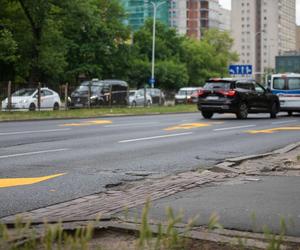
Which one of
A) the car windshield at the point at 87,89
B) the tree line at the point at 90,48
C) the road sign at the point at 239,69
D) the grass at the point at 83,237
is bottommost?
the grass at the point at 83,237

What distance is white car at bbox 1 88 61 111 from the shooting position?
33.0 meters

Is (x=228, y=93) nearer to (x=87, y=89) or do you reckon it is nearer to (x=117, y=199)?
(x=87, y=89)

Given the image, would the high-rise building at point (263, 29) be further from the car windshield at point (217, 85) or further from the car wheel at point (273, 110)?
the car windshield at point (217, 85)

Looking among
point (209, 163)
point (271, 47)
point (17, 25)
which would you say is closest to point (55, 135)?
point (209, 163)

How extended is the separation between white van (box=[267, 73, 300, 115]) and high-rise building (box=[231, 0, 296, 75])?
11816 cm

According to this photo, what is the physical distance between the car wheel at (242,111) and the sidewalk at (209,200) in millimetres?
16869

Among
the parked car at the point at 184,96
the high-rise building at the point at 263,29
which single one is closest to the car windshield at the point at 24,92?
the parked car at the point at 184,96

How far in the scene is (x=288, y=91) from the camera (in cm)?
3191

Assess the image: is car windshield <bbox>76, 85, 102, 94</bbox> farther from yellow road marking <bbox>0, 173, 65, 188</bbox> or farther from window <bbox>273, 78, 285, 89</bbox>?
yellow road marking <bbox>0, 173, 65, 188</bbox>

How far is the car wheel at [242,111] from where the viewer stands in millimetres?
27156

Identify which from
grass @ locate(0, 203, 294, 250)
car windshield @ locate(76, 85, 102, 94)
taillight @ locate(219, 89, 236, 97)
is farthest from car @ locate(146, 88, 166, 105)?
Answer: grass @ locate(0, 203, 294, 250)

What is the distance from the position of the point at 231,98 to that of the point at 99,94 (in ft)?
49.3

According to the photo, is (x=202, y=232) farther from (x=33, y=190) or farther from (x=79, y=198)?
(x=33, y=190)

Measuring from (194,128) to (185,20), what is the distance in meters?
151
